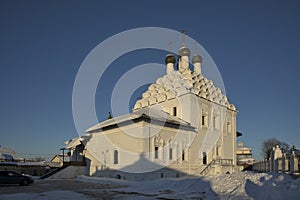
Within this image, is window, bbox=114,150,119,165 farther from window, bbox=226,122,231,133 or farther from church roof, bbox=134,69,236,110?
window, bbox=226,122,231,133

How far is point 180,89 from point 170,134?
5.47m

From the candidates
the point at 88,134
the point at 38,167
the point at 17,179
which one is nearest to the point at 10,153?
the point at 38,167

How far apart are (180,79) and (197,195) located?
18.1 metres

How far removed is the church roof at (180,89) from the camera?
28.7m

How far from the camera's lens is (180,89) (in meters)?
28.4

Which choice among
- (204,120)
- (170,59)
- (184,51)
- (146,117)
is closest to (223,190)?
(146,117)

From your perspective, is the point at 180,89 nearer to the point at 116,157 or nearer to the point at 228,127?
the point at 228,127

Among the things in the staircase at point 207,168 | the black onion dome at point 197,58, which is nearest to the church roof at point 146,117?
the staircase at point 207,168

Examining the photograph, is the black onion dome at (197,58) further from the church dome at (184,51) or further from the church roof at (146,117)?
the church roof at (146,117)

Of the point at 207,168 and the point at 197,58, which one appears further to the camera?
the point at 197,58

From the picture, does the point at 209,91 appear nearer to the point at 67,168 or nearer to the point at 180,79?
the point at 180,79

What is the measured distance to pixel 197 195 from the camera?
1237cm

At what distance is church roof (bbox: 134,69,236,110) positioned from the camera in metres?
28.7

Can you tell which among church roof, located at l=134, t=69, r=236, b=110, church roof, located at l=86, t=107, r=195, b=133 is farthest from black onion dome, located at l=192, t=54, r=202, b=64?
church roof, located at l=86, t=107, r=195, b=133
